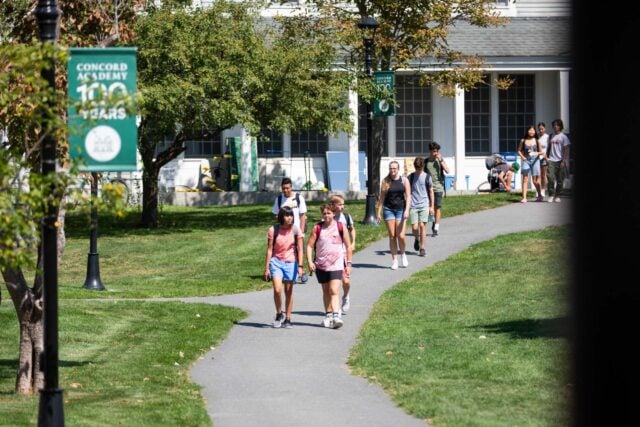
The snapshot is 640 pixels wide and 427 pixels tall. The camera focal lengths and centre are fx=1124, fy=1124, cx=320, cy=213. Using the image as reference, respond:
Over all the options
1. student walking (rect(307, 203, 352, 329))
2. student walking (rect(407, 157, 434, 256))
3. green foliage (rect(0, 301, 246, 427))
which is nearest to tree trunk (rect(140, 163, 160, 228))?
student walking (rect(407, 157, 434, 256))

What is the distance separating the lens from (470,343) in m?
13.5

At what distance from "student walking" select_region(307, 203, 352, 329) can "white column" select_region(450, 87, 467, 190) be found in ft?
66.3

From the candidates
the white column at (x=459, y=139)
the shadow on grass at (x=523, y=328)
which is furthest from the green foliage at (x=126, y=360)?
the white column at (x=459, y=139)

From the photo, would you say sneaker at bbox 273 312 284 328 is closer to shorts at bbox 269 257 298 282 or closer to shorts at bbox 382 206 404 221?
shorts at bbox 269 257 298 282

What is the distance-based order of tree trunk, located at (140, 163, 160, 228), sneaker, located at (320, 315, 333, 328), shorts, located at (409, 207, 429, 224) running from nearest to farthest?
1. sneaker, located at (320, 315, 333, 328)
2. shorts, located at (409, 207, 429, 224)
3. tree trunk, located at (140, 163, 160, 228)

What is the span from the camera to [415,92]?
124 ft

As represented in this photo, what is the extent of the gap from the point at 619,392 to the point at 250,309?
15.8m

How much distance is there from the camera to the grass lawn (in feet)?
32.2

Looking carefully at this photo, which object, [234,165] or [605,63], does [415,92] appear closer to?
[234,165]

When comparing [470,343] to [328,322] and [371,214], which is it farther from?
[371,214]

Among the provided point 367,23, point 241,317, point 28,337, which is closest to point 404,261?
point 241,317

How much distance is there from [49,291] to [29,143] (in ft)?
10.4

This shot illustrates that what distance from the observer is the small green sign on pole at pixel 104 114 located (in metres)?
8.31

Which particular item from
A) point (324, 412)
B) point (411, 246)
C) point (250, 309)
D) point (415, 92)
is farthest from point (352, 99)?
point (324, 412)
